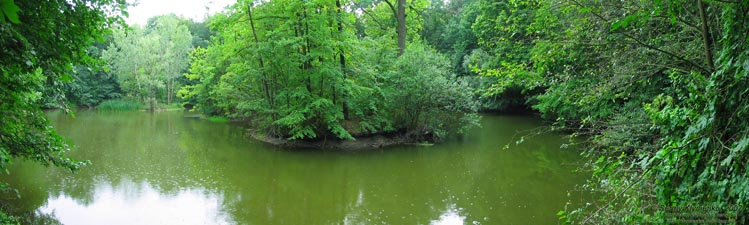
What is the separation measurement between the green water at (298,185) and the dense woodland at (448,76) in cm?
122

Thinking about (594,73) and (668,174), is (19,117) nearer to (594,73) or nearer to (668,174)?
(668,174)

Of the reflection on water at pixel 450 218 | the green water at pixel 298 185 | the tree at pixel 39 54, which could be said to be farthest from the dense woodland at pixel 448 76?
the reflection on water at pixel 450 218

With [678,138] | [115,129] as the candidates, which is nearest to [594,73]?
[678,138]

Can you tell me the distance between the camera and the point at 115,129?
20125 millimetres

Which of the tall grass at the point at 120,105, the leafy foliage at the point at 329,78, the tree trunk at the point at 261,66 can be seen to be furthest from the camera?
the tall grass at the point at 120,105

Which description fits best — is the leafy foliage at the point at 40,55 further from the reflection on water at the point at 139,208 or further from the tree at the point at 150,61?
the tree at the point at 150,61

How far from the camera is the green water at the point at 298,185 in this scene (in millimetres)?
7512

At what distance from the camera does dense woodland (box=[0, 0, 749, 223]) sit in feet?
8.91

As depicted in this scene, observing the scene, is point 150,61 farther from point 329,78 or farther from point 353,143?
point 353,143

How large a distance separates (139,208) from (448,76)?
461 inches

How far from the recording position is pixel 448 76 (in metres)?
16.6

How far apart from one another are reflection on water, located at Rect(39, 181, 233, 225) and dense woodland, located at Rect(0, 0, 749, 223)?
1877 millimetres

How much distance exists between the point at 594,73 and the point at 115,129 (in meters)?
20.8

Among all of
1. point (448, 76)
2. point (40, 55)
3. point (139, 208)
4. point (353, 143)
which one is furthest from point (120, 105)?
point (40, 55)
